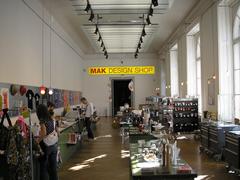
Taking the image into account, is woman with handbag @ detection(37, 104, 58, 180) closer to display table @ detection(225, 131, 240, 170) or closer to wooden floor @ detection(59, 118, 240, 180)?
wooden floor @ detection(59, 118, 240, 180)

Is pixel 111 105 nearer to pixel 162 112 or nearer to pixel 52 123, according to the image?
pixel 162 112

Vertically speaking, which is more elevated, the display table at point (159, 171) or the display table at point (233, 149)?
the display table at point (159, 171)

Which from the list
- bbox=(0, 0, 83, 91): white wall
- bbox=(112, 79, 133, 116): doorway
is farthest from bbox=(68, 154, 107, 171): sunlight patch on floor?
bbox=(112, 79, 133, 116): doorway

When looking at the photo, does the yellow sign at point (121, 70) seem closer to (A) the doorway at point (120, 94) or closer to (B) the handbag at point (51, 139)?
(A) the doorway at point (120, 94)

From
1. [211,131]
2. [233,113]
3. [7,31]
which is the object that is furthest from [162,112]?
[7,31]

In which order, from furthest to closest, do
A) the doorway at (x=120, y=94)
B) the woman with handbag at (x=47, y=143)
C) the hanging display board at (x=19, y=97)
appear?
the doorway at (x=120, y=94) → the hanging display board at (x=19, y=97) → the woman with handbag at (x=47, y=143)

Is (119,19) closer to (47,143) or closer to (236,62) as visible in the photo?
(236,62)

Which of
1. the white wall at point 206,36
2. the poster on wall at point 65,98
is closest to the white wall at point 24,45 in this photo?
the poster on wall at point 65,98

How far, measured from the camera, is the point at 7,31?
6.93m

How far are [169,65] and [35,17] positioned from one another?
413 inches

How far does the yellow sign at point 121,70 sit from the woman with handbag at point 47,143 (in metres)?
16.9

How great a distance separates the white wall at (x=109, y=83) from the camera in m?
22.6

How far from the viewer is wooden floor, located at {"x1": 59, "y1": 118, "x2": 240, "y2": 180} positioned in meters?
6.57

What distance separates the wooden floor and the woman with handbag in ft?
3.73
